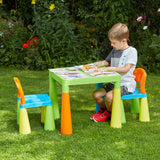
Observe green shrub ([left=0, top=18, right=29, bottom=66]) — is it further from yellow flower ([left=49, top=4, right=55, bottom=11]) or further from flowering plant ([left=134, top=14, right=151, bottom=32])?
flowering plant ([left=134, top=14, right=151, bottom=32])

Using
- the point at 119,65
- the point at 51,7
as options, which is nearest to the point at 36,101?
the point at 119,65

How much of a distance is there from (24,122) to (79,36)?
173 inches

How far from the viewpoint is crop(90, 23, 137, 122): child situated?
365cm

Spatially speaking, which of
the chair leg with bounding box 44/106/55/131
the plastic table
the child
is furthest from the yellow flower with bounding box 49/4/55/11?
the chair leg with bounding box 44/106/55/131

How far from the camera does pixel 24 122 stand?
343cm

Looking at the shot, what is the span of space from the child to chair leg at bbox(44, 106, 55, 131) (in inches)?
23.8

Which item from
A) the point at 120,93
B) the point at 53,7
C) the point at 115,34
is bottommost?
the point at 120,93

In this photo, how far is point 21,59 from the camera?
Result: 748cm

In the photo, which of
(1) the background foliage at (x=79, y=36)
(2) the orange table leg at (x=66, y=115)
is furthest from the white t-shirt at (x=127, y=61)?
(1) the background foliage at (x=79, y=36)

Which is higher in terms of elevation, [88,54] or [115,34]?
[115,34]

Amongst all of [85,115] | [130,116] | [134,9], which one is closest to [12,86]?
[85,115]

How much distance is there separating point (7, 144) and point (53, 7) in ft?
15.0

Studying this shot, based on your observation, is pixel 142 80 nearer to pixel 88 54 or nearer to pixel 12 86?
pixel 12 86

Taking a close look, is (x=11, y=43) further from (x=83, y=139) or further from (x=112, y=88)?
(x=83, y=139)
